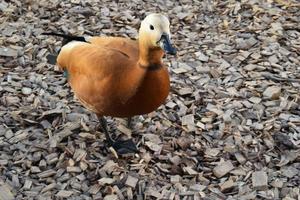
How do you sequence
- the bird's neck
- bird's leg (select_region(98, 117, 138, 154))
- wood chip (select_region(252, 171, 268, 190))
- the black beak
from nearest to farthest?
the black beak < the bird's neck < wood chip (select_region(252, 171, 268, 190)) < bird's leg (select_region(98, 117, 138, 154))

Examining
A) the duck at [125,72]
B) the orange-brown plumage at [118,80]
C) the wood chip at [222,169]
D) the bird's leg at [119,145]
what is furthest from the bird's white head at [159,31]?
the wood chip at [222,169]

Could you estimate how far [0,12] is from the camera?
12.9 feet

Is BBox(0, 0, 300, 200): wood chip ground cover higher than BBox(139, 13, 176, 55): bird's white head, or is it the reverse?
BBox(139, 13, 176, 55): bird's white head

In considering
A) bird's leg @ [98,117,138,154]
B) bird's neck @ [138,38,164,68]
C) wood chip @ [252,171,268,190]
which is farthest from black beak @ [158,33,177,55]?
wood chip @ [252,171,268,190]

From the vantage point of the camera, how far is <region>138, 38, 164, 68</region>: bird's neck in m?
2.42

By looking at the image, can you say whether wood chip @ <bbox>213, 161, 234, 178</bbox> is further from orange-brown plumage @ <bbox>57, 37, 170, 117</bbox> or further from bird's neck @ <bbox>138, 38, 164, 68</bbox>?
bird's neck @ <bbox>138, 38, 164, 68</bbox>

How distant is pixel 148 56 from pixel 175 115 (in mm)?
831

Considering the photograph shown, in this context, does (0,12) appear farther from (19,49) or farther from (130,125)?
(130,125)

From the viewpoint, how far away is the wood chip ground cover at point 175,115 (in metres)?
2.76

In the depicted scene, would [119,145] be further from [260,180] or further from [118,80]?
[260,180]

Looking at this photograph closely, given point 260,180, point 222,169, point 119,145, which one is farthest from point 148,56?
point 260,180

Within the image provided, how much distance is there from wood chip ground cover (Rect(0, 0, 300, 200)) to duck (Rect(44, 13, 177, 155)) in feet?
1.18

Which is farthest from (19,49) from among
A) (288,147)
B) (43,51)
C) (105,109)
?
(288,147)

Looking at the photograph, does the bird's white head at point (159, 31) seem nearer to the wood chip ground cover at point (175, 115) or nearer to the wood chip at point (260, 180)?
the wood chip ground cover at point (175, 115)
